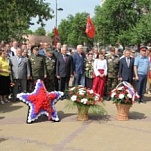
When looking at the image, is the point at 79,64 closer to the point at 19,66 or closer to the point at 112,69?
the point at 112,69

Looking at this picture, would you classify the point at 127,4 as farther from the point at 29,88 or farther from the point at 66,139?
the point at 66,139

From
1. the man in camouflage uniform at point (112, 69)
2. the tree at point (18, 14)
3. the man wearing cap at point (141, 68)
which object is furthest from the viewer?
the tree at point (18, 14)

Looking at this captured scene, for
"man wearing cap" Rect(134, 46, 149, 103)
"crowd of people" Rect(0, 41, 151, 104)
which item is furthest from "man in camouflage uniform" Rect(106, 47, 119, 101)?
"man wearing cap" Rect(134, 46, 149, 103)

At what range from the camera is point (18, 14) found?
19844 millimetres

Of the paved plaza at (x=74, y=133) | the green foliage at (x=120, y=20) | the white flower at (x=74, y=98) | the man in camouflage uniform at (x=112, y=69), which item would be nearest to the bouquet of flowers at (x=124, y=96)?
the paved plaza at (x=74, y=133)

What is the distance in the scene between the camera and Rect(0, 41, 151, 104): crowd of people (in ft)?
35.1

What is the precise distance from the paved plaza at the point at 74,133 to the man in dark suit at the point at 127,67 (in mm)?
2134

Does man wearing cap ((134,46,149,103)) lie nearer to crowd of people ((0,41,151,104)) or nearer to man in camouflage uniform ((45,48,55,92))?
crowd of people ((0,41,151,104))

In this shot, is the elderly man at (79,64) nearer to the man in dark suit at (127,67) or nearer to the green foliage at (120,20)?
the man in dark suit at (127,67)

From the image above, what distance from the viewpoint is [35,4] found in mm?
19250

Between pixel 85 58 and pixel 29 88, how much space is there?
81.8 inches

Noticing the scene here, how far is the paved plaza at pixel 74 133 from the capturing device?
6.37 m

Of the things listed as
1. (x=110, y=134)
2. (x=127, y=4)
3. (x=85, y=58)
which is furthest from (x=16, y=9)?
(x=127, y=4)

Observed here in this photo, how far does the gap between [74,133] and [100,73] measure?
4323mm
